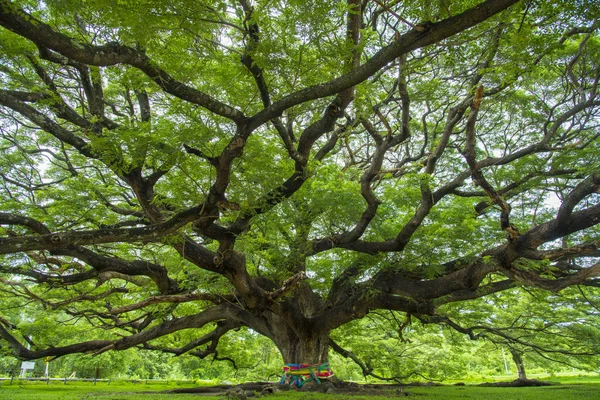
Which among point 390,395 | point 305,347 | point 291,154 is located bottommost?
point 390,395

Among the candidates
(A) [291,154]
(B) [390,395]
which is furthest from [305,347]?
(A) [291,154]

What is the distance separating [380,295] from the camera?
7.49m

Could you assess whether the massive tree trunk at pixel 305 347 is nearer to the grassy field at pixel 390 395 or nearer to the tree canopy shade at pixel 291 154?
the tree canopy shade at pixel 291 154

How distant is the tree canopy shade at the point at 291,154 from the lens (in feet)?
12.6

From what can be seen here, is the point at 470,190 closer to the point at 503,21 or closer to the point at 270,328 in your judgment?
the point at 503,21

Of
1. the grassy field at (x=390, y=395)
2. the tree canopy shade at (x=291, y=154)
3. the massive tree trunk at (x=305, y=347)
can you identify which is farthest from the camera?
the massive tree trunk at (x=305, y=347)

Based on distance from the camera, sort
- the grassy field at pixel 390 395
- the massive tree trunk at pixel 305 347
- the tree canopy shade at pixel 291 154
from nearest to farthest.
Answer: the tree canopy shade at pixel 291 154 → the grassy field at pixel 390 395 → the massive tree trunk at pixel 305 347

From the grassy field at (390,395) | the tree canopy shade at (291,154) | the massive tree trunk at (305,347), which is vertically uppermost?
the tree canopy shade at (291,154)

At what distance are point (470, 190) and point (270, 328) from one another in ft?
17.7

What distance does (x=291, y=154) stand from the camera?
16.8ft

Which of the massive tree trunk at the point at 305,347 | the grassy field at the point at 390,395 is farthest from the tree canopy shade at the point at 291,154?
the grassy field at the point at 390,395

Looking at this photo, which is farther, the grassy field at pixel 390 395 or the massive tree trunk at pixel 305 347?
the massive tree trunk at pixel 305 347

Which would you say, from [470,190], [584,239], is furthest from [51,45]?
[584,239]

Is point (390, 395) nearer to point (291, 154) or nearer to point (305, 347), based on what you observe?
point (305, 347)
